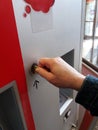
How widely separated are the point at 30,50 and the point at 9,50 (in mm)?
119

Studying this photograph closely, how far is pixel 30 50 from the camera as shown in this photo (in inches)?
24.7

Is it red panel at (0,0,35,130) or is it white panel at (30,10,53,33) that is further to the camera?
white panel at (30,10,53,33)

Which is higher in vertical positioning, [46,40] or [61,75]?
[46,40]

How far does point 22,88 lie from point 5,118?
0.55ft

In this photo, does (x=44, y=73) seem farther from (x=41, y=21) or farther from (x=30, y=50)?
(x=41, y=21)

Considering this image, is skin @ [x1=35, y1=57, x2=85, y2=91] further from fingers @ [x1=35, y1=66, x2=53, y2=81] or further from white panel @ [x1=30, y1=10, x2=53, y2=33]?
white panel @ [x1=30, y1=10, x2=53, y2=33]

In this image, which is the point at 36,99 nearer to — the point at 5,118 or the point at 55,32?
the point at 5,118

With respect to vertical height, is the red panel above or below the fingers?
above

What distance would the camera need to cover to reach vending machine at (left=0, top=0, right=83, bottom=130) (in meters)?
0.52

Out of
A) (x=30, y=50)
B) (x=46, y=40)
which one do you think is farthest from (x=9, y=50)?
(x=46, y=40)

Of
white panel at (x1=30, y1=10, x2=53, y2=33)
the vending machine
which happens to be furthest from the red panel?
white panel at (x1=30, y1=10, x2=53, y2=33)

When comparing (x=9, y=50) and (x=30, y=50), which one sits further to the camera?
(x=30, y=50)

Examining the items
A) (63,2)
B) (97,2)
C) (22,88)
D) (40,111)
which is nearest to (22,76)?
(22,88)

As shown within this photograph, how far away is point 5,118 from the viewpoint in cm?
69
